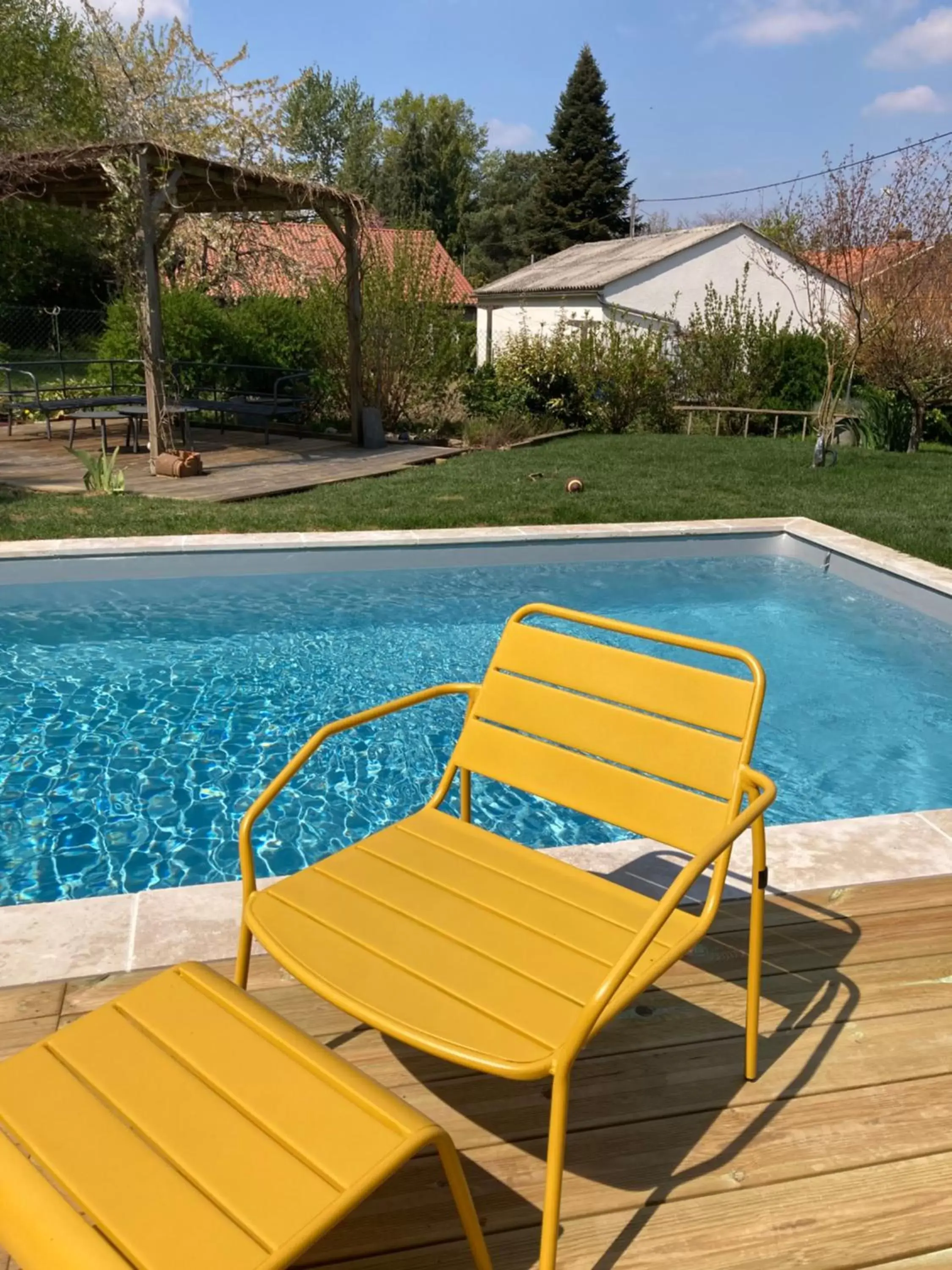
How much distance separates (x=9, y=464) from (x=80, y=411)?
4.42 ft

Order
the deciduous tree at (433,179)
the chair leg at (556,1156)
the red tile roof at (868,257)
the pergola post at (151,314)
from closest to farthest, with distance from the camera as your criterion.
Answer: the chair leg at (556,1156) → the pergola post at (151,314) → the red tile roof at (868,257) → the deciduous tree at (433,179)

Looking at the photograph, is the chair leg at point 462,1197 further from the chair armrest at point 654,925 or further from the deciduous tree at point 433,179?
the deciduous tree at point 433,179

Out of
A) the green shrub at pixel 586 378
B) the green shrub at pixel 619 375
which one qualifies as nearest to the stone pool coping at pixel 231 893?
the green shrub at pixel 586 378

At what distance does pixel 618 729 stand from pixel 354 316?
11323 mm

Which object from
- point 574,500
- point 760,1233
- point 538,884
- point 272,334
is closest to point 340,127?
point 272,334

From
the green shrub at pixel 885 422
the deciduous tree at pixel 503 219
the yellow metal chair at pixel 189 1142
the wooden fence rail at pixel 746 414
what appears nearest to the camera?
the yellow metal chair at pixel 189 1142

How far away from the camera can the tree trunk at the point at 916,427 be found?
1522 centimetres

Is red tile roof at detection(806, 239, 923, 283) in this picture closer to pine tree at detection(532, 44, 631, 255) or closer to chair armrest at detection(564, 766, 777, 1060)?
Answer: chair armrest at detection(564, 766, 777, 1060)

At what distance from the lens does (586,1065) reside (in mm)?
2088

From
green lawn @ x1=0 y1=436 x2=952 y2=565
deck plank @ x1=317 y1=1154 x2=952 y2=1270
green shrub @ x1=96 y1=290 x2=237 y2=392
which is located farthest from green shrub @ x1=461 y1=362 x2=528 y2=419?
deck plank @ x1=317 y1=1154 x2=952 y2=1270

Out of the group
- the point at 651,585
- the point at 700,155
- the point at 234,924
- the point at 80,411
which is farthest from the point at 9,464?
the point at 700,155

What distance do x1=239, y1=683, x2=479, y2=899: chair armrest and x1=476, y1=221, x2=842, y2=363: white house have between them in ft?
69.8

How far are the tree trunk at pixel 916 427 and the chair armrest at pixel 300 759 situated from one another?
14727 millimetres

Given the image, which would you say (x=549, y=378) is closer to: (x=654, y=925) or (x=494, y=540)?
(x=494, y=540)
